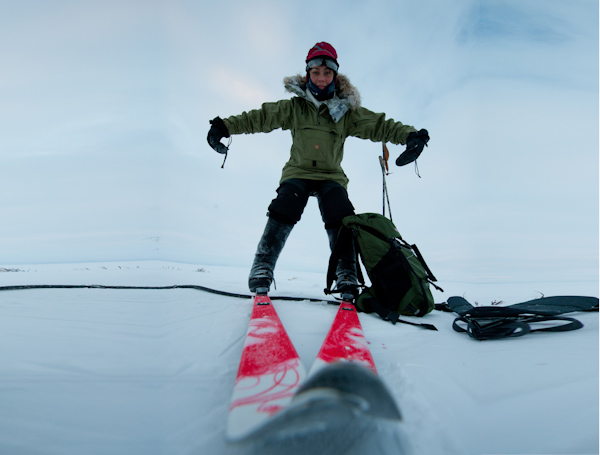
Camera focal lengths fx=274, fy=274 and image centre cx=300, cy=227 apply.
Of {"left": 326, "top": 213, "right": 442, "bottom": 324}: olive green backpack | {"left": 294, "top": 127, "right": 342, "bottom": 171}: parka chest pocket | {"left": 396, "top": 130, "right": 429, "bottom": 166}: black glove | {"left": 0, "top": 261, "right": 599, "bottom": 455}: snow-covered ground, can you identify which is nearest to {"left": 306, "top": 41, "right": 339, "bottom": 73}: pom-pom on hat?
{"left": 294, "top": 127, "right": 342, "bottom": 171}: parka chest pocket

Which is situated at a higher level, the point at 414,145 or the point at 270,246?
the point at 414,145

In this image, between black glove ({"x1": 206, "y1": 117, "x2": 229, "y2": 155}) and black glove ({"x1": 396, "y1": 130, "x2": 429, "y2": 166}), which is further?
black glove ({"x1": 206, "y1": 117, "x2": 229, "y2": 155})

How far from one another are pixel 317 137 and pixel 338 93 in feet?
1.85

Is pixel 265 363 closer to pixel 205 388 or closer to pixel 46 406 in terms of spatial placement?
pixel 205 388

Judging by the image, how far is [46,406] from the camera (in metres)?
0.69

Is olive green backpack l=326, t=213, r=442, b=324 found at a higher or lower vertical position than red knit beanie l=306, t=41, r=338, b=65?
lower

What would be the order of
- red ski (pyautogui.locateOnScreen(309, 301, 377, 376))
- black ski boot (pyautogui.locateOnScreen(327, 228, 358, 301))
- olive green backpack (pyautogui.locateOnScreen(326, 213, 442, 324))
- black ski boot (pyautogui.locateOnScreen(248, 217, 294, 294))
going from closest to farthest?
red ski (pyautogui.locateOnScreen(309, 301, 377, 376)) < olive green backpack (pyautogui.locateOnScreen(326, 213, 442, 324)) < black ski boot (pyautogui.locateOnScreen(327, 228, 358, 301)) < black ski boot (pyautogui.locateOnScreen(248, 217, 294, 294))

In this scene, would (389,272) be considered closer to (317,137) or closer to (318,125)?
(317,137)

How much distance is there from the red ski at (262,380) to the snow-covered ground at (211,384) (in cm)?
6

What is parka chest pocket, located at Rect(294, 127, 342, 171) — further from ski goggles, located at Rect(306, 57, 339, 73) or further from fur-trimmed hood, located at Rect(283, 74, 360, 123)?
ski goggles, located at Rect(306, 57, 339, 73)

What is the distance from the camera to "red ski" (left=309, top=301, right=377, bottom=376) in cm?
89

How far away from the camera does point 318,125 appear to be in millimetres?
2623

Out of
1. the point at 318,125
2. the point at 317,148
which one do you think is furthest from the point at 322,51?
the point at 317,148

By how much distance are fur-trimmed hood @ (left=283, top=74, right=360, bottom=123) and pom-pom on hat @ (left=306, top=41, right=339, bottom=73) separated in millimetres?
152
